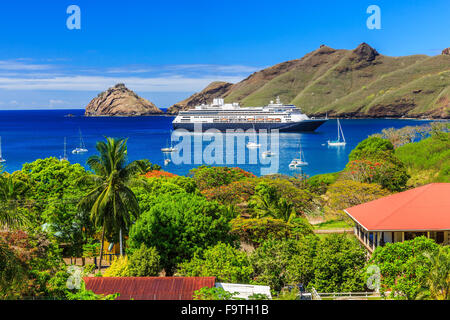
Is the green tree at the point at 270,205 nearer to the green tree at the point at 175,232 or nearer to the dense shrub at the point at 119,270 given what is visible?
the green tree at the point at 175,232

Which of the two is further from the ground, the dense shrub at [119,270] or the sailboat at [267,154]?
the sailboat at [267,154]

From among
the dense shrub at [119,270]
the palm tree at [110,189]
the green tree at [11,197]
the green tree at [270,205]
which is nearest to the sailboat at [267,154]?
the green tree at [270,205]

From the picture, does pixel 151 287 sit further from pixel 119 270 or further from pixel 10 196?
pixel 10 196

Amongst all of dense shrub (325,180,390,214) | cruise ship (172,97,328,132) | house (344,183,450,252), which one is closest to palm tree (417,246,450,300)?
house (344,183,450,252)

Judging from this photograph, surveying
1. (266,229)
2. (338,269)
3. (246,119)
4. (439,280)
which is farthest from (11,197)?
(246,119)

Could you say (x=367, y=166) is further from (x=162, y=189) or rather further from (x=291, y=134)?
(x=291, y=134)

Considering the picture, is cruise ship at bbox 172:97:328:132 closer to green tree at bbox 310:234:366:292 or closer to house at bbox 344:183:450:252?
house at bbox 344:183:450:252
